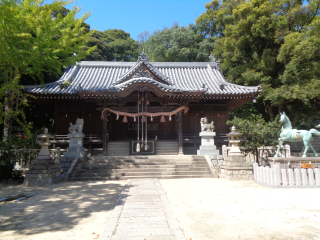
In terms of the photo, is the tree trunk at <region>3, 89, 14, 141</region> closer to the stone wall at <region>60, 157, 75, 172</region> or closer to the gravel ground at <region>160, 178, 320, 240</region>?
the stone wall at <region>60, 157, 75, 172</region>

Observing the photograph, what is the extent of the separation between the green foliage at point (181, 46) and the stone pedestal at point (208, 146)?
19.7 metres

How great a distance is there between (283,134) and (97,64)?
1611 cm

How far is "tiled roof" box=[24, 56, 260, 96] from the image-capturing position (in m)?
13.6

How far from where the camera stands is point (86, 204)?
5586mm

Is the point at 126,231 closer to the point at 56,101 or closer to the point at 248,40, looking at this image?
the point at 56,101

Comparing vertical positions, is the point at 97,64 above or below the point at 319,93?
above

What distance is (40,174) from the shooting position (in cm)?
838

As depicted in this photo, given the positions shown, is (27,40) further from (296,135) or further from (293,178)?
(296,135)

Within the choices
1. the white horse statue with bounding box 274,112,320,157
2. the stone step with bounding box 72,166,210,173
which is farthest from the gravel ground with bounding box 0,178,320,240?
the white horse statue with bounding box 274,112,320,157

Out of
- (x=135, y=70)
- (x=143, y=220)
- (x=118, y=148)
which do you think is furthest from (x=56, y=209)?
A: (x=135, y=70)

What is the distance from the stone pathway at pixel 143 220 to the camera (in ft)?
11.3

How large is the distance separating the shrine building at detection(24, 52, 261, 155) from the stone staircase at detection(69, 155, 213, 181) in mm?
1658

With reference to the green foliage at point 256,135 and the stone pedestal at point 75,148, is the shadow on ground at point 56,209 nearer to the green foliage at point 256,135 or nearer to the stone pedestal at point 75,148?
the stone pedestal at point 75,148

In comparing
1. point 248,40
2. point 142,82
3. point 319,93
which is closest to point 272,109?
point 319,93
